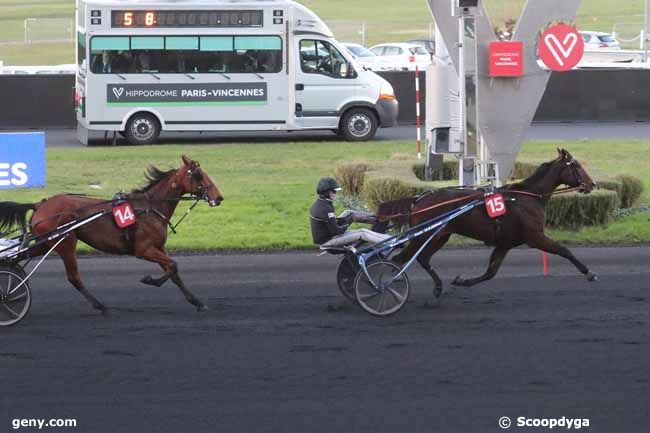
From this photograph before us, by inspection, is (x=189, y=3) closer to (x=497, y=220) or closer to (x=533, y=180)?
(x=533, y=180)

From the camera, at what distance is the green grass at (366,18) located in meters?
48.4

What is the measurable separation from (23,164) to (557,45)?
29.8 feet

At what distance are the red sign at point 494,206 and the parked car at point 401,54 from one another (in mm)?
30557

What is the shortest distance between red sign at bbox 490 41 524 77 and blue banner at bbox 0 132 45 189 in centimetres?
774

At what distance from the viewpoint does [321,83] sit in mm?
26047

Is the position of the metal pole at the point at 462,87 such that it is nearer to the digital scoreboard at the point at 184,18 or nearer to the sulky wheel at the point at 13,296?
the sulky wheel at the point at 13,296

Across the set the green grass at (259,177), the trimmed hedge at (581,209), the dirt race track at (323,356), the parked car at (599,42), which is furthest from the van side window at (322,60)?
the parked car at (599,42)

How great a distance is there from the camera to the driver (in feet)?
35.9

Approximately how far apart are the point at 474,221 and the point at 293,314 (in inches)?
76.4

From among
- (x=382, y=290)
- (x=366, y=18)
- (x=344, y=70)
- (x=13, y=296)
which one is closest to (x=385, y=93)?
(x=344, y=70)

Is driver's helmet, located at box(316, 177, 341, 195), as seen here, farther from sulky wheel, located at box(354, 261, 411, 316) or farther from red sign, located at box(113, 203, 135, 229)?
red sign, located at box(113, 203, 135, 229)

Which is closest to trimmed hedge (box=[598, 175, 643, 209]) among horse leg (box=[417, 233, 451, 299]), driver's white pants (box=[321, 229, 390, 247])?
horse leg (box=[417, 233, 451, 299])

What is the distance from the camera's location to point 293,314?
435 inches

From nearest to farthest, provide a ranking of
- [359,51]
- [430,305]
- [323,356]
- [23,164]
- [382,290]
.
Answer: [323,356], [382,290], [430,305], [23,164], [359,51]
